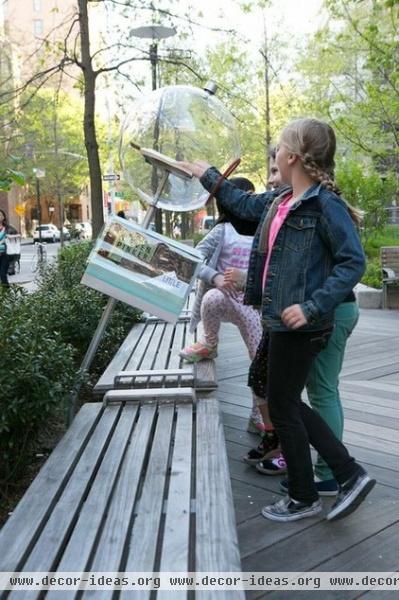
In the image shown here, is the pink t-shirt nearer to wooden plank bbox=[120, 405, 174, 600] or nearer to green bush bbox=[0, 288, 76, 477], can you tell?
wooden plank bbox=[120, 405, 174, 600]

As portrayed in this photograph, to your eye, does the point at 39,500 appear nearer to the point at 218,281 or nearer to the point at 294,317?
the point at 294,317

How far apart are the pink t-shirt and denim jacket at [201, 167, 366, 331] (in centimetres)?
4

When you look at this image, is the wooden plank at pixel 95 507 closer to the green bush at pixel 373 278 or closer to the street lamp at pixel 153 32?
the street lamp at pixel 153 32

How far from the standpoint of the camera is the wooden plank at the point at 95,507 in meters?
1.82

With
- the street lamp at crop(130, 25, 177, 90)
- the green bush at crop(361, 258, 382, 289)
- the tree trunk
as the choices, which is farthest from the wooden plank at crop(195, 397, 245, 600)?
the green bush at crop(361, 258, 382, 289)

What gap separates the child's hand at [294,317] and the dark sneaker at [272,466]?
1.16 metres

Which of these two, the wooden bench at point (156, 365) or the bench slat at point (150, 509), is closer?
the bench slat at point (150, 509)

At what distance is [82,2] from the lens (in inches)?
353

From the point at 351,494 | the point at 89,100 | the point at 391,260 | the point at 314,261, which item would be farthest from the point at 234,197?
the point at 391,260

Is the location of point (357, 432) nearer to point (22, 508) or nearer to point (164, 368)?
point (164, 368)

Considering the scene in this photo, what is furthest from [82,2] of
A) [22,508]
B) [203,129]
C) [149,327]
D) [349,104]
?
[349,104]

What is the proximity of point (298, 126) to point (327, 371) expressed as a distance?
3.56 feet

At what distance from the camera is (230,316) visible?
396 centimetres

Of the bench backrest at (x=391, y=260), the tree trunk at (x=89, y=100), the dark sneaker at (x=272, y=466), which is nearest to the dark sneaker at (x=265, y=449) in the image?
the dark sneaker at (x=272, y=466)
